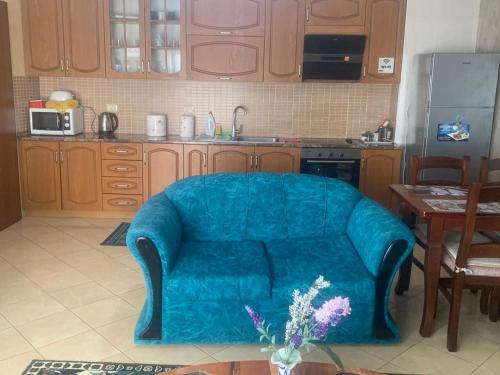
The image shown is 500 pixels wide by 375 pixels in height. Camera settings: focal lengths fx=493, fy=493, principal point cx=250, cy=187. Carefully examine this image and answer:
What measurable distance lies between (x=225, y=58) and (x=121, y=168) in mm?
1480

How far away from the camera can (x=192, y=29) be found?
473 centimetres

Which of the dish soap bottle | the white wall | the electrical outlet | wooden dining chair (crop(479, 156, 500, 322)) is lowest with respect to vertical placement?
wooden dining chair (crop(479, 156, 500, 322))

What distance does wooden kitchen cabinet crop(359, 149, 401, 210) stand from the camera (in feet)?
15.5

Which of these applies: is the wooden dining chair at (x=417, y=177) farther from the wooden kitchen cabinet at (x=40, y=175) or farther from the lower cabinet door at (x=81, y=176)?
the wooden kitchen cabinet at (x=40, y=175)

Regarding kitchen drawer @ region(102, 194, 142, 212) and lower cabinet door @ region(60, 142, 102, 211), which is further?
kitchen drawer @ region(102, 194, 142, 212)

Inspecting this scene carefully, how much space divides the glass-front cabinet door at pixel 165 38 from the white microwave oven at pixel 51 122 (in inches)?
36.4

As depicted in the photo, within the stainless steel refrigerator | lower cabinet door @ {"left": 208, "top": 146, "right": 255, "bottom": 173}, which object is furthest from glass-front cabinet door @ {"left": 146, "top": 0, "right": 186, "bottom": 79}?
the stainless steel refrigerator

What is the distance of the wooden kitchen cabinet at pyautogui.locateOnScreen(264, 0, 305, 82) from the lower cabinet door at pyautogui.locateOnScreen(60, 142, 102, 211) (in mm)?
1873

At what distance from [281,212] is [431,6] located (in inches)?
110

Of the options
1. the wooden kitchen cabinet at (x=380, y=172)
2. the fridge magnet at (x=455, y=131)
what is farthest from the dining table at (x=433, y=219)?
the wooden kitchen cabinet at (x=380, y=172)

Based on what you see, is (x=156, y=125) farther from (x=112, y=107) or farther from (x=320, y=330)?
(x=320, y=330)

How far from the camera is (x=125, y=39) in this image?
15.8ft

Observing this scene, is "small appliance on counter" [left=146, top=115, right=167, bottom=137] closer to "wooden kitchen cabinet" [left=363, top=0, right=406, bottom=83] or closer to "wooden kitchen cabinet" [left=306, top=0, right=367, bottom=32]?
"wooden kitchen cabinet" [left=306, top=0, right=367, bottom=32]

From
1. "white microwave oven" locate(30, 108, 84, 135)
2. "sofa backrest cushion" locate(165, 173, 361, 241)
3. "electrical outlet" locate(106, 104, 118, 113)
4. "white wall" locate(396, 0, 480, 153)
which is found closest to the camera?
"sofa backrest cushion" locate(165, 173, 361, 241)
